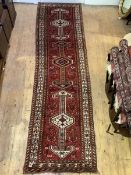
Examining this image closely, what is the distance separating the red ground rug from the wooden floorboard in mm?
76

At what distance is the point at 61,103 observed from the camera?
3.04 metres

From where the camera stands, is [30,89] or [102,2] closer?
[30,89]

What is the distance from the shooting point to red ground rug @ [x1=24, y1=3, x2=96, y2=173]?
2.56 metres

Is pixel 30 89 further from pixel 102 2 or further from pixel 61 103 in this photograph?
pixel 102 2

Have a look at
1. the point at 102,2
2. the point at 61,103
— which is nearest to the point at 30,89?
the point at 61,103

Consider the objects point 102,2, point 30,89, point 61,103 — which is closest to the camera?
point 61,103

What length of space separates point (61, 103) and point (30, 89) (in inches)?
16.7

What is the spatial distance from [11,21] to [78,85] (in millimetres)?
1475

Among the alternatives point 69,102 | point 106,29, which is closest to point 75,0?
point 106,29

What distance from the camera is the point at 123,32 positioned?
13.1 feet

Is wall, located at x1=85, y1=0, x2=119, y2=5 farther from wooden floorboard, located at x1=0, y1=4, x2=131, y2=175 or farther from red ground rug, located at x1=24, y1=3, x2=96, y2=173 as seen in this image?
red ground rug, located at x1=24, y1=3, x2=96, y2=173

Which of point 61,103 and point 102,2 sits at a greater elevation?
point 102,2

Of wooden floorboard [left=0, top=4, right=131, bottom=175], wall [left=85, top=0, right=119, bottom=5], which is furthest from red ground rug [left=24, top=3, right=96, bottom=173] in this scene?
wall [left=85, top=0, right=119, bottom=5]

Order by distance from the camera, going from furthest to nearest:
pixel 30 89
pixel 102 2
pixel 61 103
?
pixel 102 2, pixel 30 89, pixel 61 103
